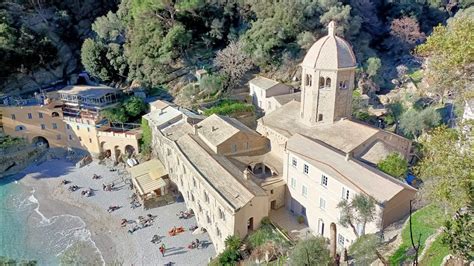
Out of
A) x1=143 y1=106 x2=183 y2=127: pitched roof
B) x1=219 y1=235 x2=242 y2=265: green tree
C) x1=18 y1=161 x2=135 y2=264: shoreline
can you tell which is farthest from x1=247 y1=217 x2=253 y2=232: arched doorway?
x1=143 y1=106 x2=183 y2=127: pitched roof

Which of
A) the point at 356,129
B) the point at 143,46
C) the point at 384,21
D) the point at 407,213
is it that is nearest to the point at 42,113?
the point at 143,46

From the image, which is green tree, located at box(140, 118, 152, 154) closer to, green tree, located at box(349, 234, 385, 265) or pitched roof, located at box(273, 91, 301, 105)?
pitched roof, located at box(273, 91, 301, 105)

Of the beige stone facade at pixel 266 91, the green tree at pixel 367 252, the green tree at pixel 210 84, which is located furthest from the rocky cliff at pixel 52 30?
the green tree at pixel 367 252

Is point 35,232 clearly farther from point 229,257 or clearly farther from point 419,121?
point 419,121

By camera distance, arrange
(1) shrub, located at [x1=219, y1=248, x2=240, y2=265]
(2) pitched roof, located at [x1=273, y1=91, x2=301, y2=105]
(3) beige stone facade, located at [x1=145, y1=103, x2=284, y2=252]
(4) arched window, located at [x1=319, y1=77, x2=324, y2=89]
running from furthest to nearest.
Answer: (2) pitched roof, located at [x1=273, y1=91, x2=301, y2=105] < (4) arched window, located at [x1=319, y1=77, x2=324, y2=89] < (3) beige stone facade, located at [x1=145, y1=103, x2=284, y2=252] < (1) shrub, located at [x1=219, y1=248, x2=240, y2=265]

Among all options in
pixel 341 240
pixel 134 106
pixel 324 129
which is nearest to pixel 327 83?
pixel 324 129

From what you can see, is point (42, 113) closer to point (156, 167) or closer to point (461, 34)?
point (156, 167)
